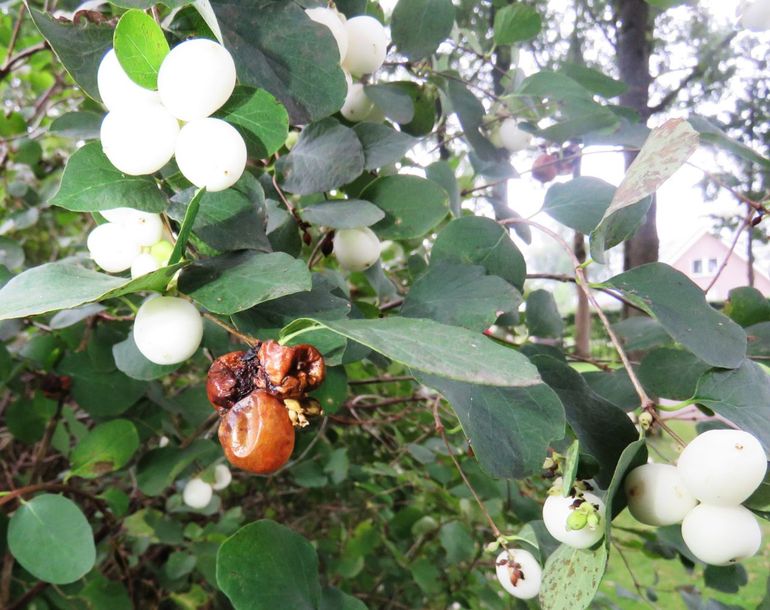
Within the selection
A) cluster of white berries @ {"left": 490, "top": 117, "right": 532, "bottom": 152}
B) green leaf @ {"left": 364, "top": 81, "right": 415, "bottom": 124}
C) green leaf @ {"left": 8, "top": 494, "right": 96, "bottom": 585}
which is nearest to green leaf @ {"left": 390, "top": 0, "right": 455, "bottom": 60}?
green leaf @ {"left": 364, "top": 81, "right": 415, "bottom": 124}

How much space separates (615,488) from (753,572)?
123 inches

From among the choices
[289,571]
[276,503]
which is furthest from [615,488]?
[276,503]

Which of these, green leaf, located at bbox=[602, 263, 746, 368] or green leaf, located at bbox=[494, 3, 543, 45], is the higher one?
green leaf, located at bbox=[494, 3, 543, 45]

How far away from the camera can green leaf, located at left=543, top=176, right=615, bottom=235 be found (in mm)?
567

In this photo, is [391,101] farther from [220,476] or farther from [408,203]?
[220,476]

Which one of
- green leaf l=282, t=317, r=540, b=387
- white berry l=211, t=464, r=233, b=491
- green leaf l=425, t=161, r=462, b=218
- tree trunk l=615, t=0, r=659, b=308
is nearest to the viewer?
green leaf l=282, t=317, r=540, b=387

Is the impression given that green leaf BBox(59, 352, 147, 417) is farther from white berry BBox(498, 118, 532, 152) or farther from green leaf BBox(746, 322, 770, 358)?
green leaf BBox(746, 322, 770, 358)

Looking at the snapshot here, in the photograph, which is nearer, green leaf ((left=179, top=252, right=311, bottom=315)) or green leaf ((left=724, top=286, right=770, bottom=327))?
green leaf ((left=179, top=252, right=311, bottom=315))

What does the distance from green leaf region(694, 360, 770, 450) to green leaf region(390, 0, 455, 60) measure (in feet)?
1.44

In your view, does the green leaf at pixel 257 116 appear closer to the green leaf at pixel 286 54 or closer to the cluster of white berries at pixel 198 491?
the green leaf at pixel 286 54

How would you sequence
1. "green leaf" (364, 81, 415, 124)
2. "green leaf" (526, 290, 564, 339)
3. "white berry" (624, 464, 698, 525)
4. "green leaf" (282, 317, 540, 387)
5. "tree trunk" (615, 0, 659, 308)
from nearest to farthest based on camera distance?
"green leaf" (282, 317, 540, 387) < "white berry" (624, 464, 698, 525) < "green leaf" (364, 81, 415, 124) < "green leaf" (526, 290, 564, 339) < "tree trunk" (615, 0, 659, 308)

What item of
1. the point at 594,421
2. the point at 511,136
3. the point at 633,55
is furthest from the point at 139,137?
the point at 633,55

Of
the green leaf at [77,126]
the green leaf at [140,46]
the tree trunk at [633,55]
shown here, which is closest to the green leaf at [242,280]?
the green leaf at [140,46]

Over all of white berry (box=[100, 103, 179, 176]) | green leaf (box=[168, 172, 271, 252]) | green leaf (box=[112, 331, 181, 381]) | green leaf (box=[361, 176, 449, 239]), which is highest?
white berry (box=[100, 103, 179, 176])
